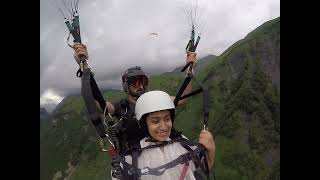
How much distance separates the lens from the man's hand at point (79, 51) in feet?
17.1

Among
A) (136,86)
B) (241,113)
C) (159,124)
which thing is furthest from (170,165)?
(241,113)

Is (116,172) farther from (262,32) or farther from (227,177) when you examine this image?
(262,32)

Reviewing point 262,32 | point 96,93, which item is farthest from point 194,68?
point 262,32

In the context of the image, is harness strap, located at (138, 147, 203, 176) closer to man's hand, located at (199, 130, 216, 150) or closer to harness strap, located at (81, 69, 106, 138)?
man's hand, located at (199, 130, 216, 150)

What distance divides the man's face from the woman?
0.69 meters

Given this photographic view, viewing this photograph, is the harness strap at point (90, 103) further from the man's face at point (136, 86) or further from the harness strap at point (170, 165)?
the man's face at point (136, 86)

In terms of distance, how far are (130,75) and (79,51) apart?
998mm

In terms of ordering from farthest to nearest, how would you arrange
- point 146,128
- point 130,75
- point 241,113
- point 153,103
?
point 241,113, point 130,75, point 146,128, point 153,103

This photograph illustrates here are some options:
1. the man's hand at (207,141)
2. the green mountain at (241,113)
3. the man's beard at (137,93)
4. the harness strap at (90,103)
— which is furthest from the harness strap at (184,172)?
the green mountain at (241,113)

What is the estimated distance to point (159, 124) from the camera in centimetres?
522

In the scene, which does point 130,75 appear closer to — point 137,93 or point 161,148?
point 137,93
